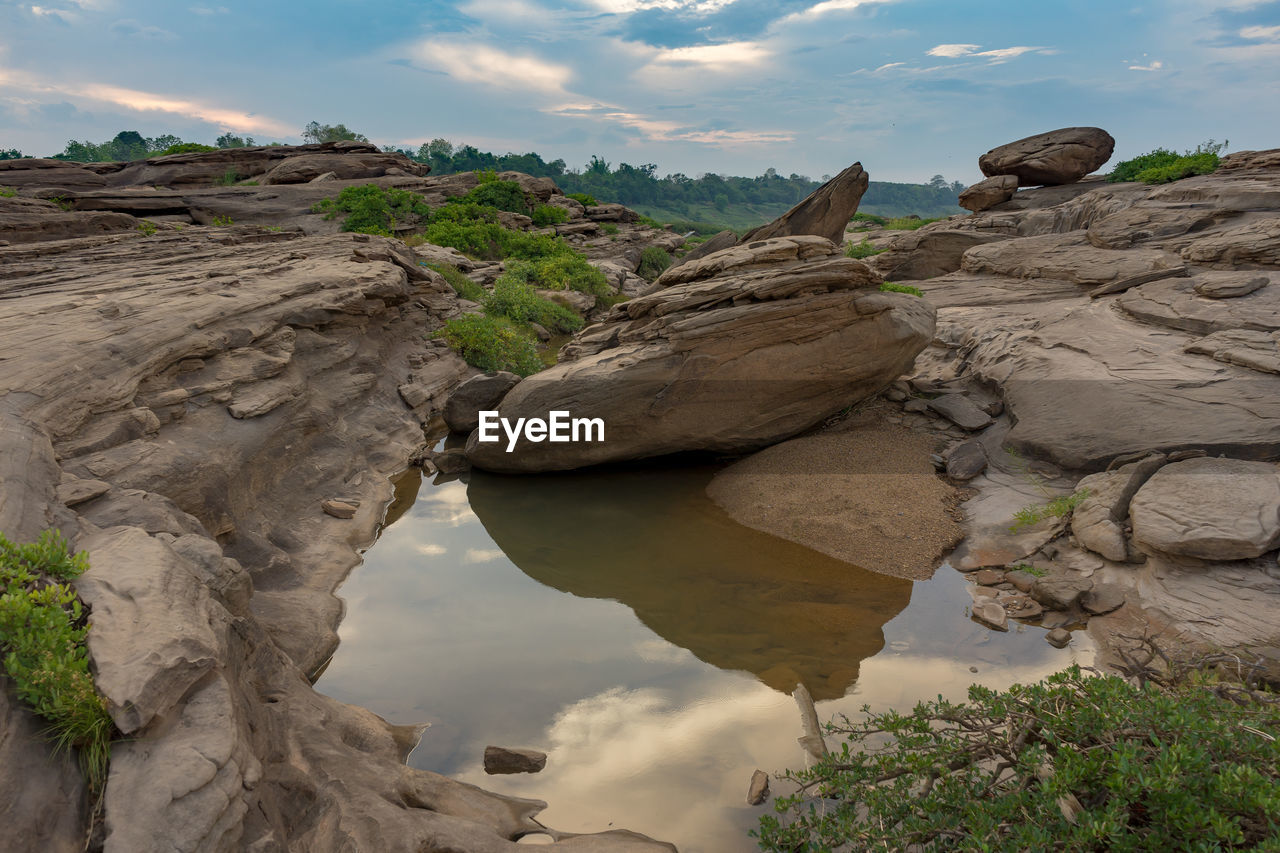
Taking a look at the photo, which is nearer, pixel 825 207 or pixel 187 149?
pixel 825 207

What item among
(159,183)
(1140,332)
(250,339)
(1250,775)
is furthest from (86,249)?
(159,183)

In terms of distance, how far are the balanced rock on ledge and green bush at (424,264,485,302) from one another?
1115cm

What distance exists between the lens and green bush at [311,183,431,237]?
28.1m

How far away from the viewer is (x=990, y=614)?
7090mm

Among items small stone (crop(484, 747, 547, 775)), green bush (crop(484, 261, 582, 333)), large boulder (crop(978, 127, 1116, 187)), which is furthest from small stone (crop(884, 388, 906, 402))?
large boulder (crop(978, 127, 1116, 187))

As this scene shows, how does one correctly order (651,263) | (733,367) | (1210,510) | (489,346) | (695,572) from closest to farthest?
(1210,510)
(695,572)
(733,367)
(489,346)
(651,263)

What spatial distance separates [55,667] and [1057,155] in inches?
1084

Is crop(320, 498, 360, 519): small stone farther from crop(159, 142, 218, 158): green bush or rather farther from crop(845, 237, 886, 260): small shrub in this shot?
crop(159, 142, 218, 158): green bush

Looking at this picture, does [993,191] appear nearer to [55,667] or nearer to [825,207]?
[825,207]

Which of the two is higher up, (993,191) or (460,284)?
(993,191)

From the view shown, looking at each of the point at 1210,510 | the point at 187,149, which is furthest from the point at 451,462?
the point at 187,149

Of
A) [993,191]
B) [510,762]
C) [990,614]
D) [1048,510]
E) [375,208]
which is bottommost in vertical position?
[510,762]

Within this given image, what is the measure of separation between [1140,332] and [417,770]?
11.1 meters

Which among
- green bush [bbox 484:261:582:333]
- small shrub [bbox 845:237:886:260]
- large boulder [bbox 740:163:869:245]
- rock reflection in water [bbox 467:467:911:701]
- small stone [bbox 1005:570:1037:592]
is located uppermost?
large boulder [bbox 740:163:869:245]
